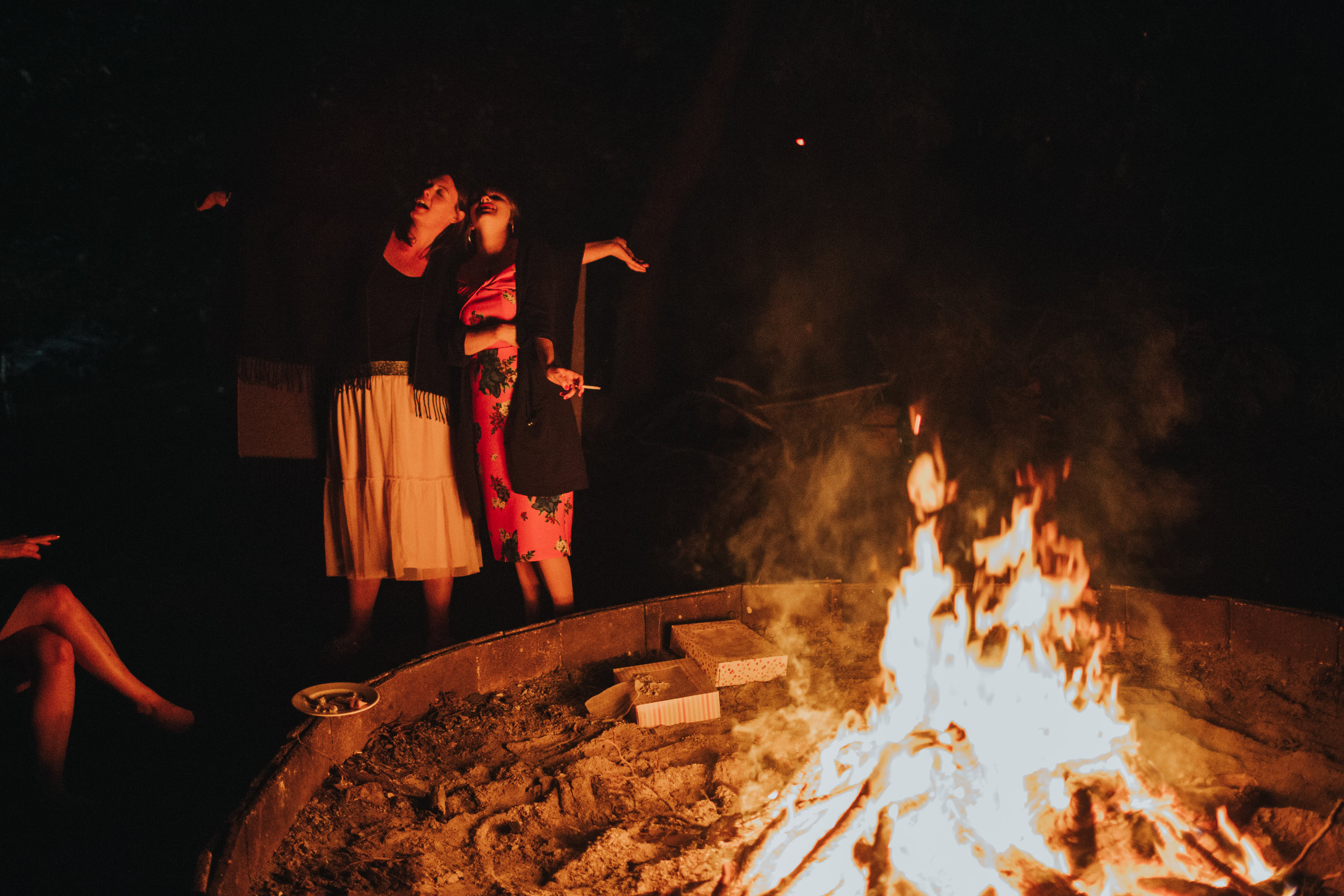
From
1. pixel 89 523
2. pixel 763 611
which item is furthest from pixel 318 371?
pixel 89 523

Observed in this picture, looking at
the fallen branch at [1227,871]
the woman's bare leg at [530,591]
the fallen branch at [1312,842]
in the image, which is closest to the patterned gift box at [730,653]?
the woman's bare leg at [530,591]

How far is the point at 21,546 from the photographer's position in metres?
2.89

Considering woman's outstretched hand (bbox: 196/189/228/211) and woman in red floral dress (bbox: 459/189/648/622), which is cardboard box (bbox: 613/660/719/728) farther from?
woman's outstretched hand (bbox: 196/189/228/211)

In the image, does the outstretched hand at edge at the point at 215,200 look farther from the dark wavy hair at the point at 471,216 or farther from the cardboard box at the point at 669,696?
the cardboard box at the point at 669,696

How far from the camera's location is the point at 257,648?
4695 millimetres

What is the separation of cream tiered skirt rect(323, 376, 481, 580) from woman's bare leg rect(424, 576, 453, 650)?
11 centimetres

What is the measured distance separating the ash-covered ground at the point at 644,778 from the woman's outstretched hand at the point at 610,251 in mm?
1951

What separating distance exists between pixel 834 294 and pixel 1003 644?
229 inches

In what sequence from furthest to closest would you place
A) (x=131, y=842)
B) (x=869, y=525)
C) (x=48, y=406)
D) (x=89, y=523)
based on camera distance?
(x=48, y=406) < (x=89, y=523) < (x=869, y=525) < (x=131, y=842)

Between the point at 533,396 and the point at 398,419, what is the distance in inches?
23.9

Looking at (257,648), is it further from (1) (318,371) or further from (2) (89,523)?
(2) (89,523)

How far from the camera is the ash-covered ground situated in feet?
8.24

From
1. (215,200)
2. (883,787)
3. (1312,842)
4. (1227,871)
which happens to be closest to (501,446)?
(215,200)

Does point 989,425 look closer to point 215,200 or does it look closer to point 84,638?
point 215,200
